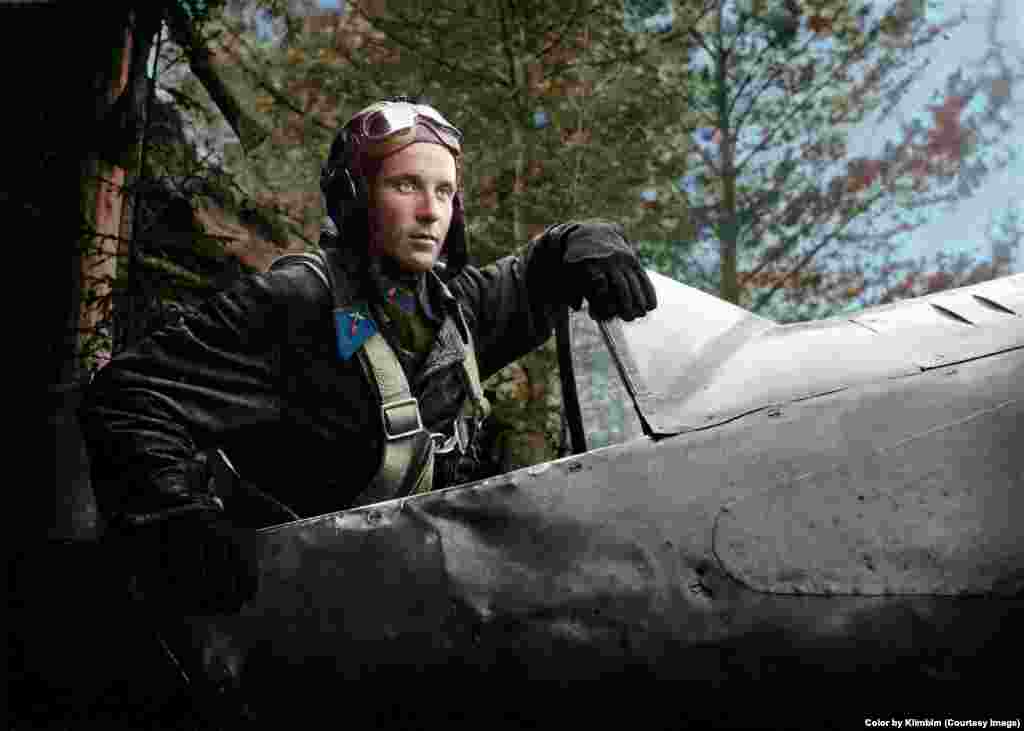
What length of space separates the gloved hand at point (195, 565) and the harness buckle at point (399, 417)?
0.43 meters

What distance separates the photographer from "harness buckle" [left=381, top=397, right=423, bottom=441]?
222 centimetres

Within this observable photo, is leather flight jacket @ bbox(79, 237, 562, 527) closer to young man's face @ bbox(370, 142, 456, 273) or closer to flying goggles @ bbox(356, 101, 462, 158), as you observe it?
young man's face @ bbox(370, 142, 456, 273)

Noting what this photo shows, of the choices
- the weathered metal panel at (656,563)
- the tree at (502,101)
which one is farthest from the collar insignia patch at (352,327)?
the tree at (502,101)

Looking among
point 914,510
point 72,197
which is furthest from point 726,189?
point 914,510

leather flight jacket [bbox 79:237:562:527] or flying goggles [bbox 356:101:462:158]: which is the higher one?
flying goggles [bbox 356:101:462:158]

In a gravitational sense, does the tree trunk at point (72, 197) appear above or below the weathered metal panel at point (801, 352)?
above

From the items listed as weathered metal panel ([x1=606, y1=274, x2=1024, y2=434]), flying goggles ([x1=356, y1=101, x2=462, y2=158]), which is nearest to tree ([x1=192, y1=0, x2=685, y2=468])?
flying goggles ([x1=356, y1=101, x2=462, y2=158])

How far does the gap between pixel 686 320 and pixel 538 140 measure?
16.0 feet

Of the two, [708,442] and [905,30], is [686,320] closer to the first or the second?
[708,442]

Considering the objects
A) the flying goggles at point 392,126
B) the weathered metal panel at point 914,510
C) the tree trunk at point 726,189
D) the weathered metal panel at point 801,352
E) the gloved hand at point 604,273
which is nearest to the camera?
the weathered metal panel at point 914,510

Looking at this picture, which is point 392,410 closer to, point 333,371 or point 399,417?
point 399,417

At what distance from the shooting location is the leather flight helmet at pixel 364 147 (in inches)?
94.7

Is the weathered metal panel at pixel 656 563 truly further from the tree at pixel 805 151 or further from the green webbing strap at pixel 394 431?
the tree at pixel 805 151

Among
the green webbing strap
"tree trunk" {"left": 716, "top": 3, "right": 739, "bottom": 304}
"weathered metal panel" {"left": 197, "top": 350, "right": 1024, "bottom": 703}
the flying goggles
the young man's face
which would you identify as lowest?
"weathered metal panel" {"left": 197, "top": 350, "right": 1024, "bottom": 703}
